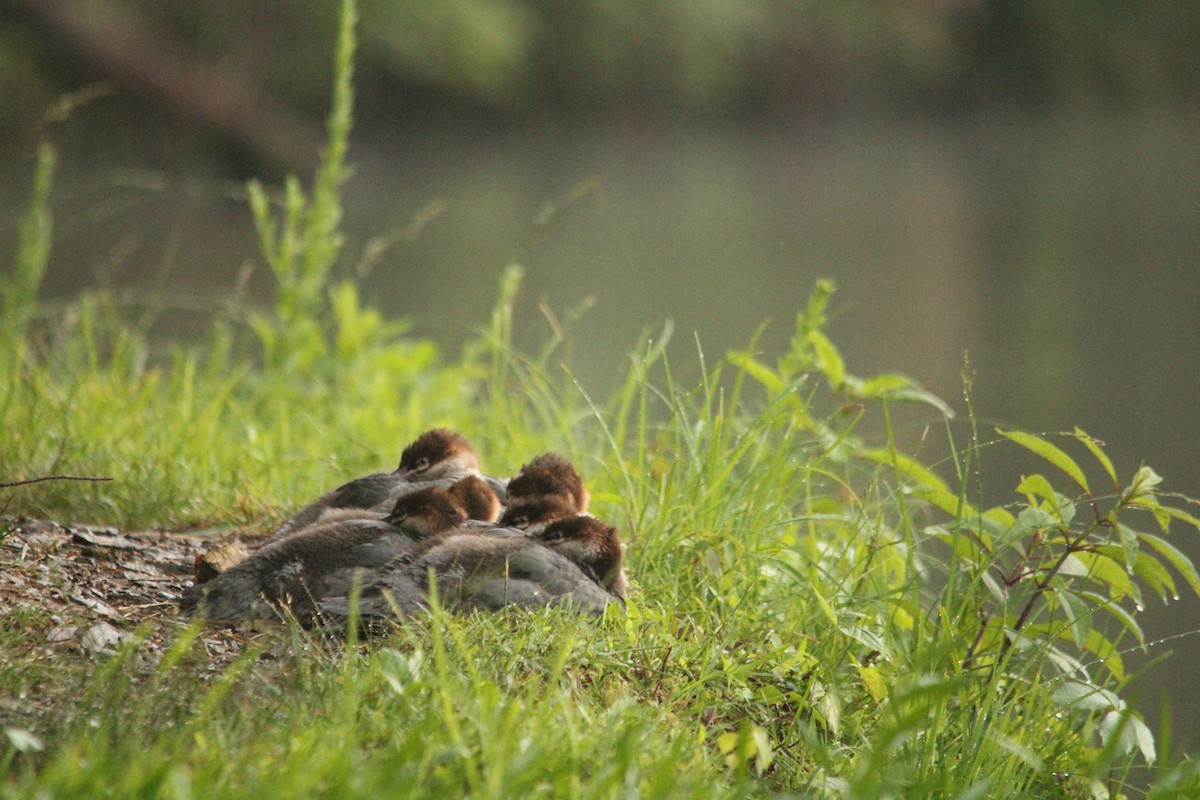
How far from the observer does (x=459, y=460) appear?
11.0 ft

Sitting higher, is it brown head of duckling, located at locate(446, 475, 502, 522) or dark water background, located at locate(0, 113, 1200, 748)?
brown head of duckling, located at locate(446, 475, 502, 522)

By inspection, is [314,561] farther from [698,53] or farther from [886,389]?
[698,53]

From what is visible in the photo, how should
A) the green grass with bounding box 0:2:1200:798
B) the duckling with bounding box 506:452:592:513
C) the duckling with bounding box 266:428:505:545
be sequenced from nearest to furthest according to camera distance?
the green grass with bounding box 0:2:1200:798 < the duckling with bounding box 506:452:592:513 < the duckling with bounding box 266:428:505:545

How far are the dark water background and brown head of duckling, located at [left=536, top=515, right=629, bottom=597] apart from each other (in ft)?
6.26

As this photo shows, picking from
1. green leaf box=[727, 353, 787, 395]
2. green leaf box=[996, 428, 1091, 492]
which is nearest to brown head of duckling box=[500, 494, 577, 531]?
green leaf box=[727, 353, 787, 395]

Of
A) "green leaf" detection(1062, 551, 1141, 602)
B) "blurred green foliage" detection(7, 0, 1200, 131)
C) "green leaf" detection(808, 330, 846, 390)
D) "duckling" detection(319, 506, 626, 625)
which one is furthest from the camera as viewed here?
"blurred green foliage" detection(7, 0, 1200, 131)

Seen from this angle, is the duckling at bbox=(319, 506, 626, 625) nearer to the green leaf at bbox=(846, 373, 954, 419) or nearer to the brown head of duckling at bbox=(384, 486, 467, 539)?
the brown head of duckling at bbox=(384, 486, 467, 539)

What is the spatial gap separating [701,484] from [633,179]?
1900 cm

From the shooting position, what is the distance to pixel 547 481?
3125 millimetres

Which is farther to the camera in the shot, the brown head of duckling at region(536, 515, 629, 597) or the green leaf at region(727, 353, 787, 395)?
the green leaf at region(727, 353, 787, 395)

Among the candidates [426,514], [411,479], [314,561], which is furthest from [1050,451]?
[314,561]

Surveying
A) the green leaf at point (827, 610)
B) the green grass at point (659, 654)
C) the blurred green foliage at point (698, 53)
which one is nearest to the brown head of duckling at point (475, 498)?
the green grass at point (659, 654)

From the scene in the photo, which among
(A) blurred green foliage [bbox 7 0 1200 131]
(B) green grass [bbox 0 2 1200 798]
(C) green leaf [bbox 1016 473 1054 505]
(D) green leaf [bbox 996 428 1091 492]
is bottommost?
(B) green grass [bbox 0 2 1200 798]

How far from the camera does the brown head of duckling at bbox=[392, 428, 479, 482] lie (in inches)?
131
